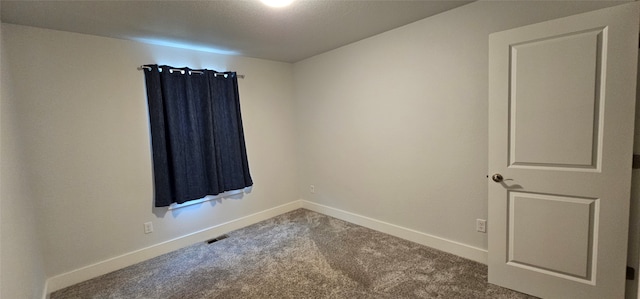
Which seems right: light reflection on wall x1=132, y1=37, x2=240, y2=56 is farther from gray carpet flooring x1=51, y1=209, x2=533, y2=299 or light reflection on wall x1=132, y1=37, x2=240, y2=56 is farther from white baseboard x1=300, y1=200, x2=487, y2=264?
white baseboard x1=300, y1=200, x2=487, y2=264

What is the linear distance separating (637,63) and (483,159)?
1064mm

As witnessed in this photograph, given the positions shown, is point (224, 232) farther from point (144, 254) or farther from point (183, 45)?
point (183, 45)

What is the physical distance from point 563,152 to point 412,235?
1.58 meters

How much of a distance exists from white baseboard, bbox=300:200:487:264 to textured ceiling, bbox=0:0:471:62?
215 centimetres

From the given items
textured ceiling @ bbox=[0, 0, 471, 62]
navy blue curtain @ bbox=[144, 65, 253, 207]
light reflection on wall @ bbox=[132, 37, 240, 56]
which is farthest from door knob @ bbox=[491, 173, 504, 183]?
light reflection on wall @ bbox=[132, 37, 240, 56]

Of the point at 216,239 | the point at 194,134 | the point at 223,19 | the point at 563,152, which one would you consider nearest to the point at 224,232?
the point at 216,239

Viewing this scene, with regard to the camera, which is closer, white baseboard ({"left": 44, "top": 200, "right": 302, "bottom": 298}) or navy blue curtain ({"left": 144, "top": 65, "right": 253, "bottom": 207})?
white baseboard ({"left": 44, "top": 200, "right": 302, "bottom": 298})

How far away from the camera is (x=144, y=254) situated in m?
2.84

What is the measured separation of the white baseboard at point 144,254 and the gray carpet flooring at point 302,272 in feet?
0.24

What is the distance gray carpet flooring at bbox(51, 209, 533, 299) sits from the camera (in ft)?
7.06

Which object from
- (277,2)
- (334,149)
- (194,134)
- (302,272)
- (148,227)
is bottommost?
(302,272)

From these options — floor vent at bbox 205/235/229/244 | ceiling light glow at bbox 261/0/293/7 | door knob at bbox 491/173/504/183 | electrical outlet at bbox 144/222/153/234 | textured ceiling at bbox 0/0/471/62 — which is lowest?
floor vent at bbox 205/235/229/244

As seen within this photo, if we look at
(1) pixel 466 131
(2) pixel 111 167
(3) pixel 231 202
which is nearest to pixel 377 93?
(1) pixel 466 131

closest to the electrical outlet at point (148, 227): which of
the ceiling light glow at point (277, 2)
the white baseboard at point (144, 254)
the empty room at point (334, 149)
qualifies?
the empty room at point (334, 149)
